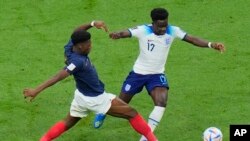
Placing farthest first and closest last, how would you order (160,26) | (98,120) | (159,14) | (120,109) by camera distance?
(98,120) < (160,26) < (159,14) < (120,109)

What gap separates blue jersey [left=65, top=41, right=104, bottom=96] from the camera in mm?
10367

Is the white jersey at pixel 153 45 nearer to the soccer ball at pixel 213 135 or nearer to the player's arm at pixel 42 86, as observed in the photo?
the soccer ball at pixel 213 135

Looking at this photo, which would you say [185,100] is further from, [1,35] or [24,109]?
[1,35]

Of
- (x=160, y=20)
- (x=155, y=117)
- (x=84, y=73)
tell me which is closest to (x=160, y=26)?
(x=160, y=20)

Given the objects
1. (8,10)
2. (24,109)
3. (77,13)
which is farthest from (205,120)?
(8,10)

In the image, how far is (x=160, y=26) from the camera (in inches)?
445

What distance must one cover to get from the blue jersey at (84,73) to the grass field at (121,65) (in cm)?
133

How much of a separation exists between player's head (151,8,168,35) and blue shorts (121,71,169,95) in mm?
751

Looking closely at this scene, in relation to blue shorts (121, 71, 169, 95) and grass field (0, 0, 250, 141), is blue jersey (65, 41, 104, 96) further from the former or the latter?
grass field (0, 0, 250, 141)

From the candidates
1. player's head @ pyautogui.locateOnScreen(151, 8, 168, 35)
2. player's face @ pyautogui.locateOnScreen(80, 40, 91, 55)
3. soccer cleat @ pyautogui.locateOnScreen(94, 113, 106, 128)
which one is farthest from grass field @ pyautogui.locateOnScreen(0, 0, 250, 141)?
player's face @ pyautogui.locateOnScreen(80, 40, 91, 55)

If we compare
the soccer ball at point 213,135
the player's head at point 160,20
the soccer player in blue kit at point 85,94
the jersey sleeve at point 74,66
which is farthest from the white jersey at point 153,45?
the jersey sleeve at point 74,66

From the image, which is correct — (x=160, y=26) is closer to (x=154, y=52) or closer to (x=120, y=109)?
(x=154, y=52)

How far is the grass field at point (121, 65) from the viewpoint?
12.1 metres

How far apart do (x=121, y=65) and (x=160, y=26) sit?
317cm
